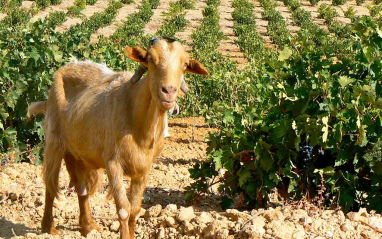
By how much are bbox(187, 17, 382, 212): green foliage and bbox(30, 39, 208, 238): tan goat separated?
1386 mm

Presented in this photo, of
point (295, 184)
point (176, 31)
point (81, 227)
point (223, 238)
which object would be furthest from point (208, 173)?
point (176, 31)

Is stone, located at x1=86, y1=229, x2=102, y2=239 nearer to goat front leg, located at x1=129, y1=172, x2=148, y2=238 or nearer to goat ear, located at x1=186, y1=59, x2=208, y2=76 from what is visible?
goat front leg, located at x1=129, y1=172, x2=148, y2=238

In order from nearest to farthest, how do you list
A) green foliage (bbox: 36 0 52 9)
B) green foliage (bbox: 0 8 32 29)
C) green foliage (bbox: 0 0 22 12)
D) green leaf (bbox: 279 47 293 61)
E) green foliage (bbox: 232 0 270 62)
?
green leaf (bbox: 279 47 293 61) < green foliage (bbox: 232 0 270 62) < green foliage (bbox: 0 8 32 29) < green foliage (bbox: 0 0 22 12) < green foliage (bbox: 36 0 52 9)

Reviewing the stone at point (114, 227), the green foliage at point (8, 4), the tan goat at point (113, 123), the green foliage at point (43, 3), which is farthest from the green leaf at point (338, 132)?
the green foliage at point (43, 3)

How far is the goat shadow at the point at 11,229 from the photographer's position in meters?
6.89

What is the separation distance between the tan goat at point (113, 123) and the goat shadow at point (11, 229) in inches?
12.5

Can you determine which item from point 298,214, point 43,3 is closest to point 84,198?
point 298,214

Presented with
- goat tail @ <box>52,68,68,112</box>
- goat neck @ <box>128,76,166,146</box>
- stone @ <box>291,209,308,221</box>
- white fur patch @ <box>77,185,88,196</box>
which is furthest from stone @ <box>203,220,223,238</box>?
goat tail @ <box>52,68,68,112</box>

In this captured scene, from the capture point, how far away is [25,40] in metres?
10.5

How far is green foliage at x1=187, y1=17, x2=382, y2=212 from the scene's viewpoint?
21.3ft

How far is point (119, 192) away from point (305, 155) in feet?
7.60

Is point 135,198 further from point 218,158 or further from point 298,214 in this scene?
point 298,214

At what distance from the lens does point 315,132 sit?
21.2ft

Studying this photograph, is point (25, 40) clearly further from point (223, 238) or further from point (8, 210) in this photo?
point (223, 238)
